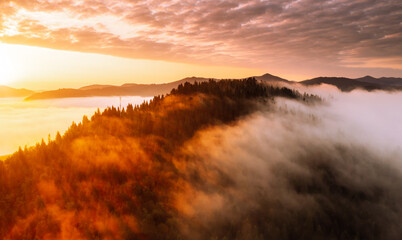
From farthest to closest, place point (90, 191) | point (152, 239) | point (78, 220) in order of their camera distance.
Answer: point (90, 191), point (78, 220), point (152, 239)

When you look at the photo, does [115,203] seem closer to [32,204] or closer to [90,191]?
[90,191]

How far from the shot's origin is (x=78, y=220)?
181 meters

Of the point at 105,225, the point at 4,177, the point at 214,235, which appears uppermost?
the point at 4,177

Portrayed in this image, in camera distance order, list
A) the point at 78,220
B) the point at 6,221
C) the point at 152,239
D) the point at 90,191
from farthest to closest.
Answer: the point at 90,191 < the point at 78,220 < the point at 152,239 < the point at 6,221

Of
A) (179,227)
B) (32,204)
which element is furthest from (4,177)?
(179,227)

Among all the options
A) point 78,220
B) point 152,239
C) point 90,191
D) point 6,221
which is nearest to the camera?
point 6,221

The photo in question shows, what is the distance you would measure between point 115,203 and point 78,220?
88.4ft

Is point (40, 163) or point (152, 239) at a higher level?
point (40, 163)

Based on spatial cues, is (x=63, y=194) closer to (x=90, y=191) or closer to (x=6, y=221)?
(x=90, y=191)

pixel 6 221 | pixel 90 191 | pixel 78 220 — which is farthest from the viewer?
pixel 90 191

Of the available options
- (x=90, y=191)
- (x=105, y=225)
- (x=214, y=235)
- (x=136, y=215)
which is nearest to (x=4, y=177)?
(x=90, y=191)

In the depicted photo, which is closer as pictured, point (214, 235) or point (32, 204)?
point (32, 204)

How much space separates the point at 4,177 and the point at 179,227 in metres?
119

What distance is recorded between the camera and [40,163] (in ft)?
649
